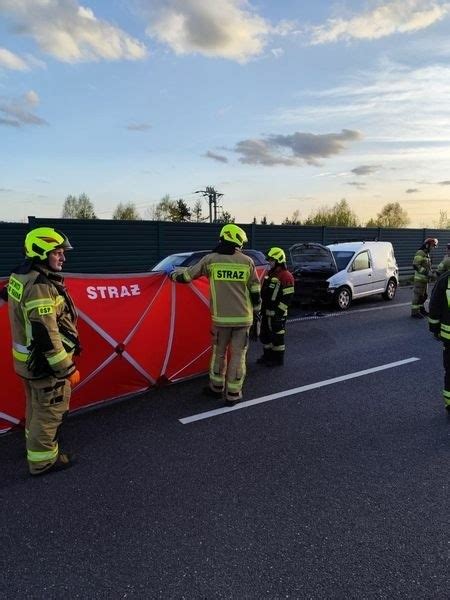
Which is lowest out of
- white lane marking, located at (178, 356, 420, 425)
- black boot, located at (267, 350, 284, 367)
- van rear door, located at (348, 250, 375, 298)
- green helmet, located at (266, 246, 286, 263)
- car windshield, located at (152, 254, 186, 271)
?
white lane marking, located at (178, 356, 420, 425)

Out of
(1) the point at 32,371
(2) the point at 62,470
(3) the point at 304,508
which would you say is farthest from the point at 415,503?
(1) the point at 32,371

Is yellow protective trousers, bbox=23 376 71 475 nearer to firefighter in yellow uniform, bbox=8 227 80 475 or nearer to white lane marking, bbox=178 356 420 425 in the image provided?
firefighter in yellow uniform, bbox=8 227 80 475

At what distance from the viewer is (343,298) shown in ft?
40.0

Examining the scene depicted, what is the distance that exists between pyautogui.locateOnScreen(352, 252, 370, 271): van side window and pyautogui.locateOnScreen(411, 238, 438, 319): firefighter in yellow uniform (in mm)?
2191

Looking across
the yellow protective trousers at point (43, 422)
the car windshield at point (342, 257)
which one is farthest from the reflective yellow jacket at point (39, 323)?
the car windshield at point (342, 257)

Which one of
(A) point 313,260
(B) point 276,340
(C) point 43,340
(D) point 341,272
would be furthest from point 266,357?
(A) point 313,260

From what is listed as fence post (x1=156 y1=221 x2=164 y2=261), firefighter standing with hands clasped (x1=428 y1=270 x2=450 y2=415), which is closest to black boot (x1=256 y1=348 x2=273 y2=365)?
firefighter standing with hands clasped (x1=428 y1=270 x2=450 y2=415)

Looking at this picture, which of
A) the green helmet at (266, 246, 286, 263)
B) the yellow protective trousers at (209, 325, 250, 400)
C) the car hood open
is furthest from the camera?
the car hood open

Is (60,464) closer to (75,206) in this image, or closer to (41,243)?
(41,243)

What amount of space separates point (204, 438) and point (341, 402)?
1801 mm

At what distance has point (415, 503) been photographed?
10.7 feet

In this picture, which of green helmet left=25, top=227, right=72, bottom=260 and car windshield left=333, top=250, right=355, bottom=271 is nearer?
green helmet left=25, top=227, right=72, bottom=260

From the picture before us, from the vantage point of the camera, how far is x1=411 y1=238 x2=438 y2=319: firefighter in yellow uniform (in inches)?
416

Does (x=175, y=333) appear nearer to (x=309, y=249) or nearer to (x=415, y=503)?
(x=415, y=503)
